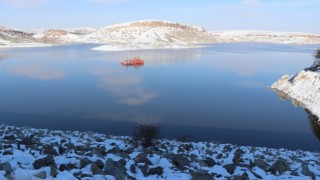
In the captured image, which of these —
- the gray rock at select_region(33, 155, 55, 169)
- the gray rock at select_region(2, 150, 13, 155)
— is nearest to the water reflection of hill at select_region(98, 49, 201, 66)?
the gray rock at select_region(2, 150, 13, 155)

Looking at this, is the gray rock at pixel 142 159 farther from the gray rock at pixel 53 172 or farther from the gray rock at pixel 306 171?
the gray rock at pixel 306 171

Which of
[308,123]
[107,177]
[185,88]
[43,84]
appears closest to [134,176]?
[107,177]

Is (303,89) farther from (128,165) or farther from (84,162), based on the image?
(84,162)

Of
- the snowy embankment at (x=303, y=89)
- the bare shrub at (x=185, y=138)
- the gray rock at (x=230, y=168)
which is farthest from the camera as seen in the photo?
the snowy embankment at (x=303, y=89)

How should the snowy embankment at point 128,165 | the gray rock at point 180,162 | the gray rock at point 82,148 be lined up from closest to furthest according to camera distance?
the snowy embankment at point 128,165 < the gray rock at point 180,162 < the gray rock at point 82,148

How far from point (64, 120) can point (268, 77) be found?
25.8 meters

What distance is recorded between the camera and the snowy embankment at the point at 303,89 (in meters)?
23.6

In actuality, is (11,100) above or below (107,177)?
below

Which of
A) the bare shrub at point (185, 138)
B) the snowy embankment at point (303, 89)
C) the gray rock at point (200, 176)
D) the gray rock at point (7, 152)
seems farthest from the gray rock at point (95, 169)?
the snowy embankment at point (303, 89)

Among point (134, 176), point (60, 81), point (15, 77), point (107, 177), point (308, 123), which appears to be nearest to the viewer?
point (107, 177)

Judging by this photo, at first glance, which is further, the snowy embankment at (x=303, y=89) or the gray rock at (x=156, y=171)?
the snowy embankment at (x=303, y=89)

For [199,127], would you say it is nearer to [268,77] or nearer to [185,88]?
[185,88]

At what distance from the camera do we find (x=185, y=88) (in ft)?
97.9

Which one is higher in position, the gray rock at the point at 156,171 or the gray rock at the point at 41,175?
the gray rock at the point at 41,175
